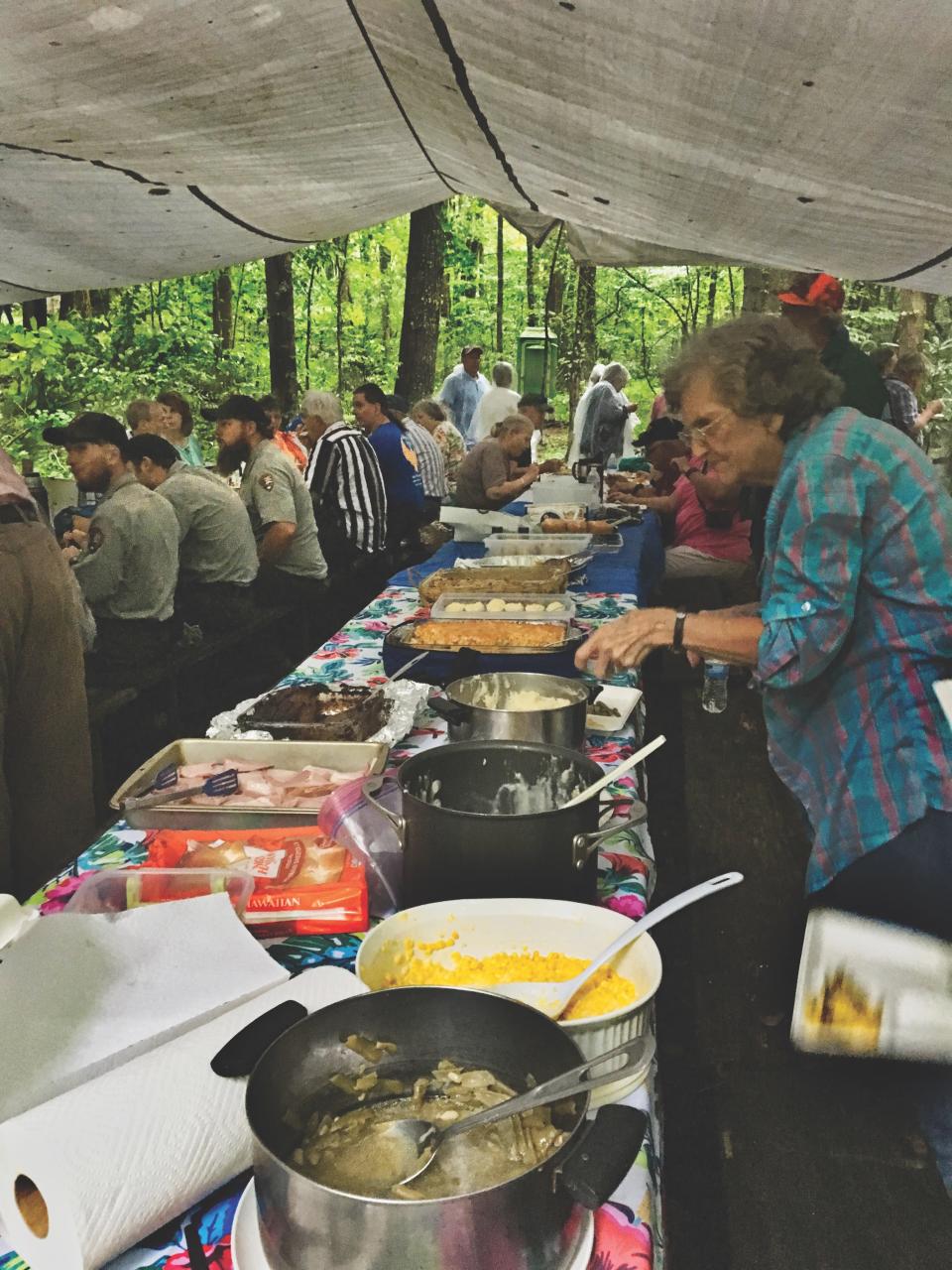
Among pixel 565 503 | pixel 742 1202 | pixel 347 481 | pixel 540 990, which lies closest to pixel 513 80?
pixel 540 990

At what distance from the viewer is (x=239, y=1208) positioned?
863mm

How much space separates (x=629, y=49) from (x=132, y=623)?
3.40m

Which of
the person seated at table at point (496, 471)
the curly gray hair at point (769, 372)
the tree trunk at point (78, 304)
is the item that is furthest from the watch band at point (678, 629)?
the tree trunk at point (78, 304)

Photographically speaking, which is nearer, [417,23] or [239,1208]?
[239,1208]

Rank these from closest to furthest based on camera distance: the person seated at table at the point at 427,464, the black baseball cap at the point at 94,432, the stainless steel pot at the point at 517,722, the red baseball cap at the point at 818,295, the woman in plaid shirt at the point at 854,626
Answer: the stainless steel pot at the point at 517,722 → the woman in plaid shirt at the point at 854,626 → the red baseball cap at the point at 818,295 → the black baseball cap at the point at 94,432 → the person seated at table at the point at 427,464

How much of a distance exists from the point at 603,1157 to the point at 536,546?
12.9ft

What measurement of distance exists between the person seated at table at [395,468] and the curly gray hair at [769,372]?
5.95 metres

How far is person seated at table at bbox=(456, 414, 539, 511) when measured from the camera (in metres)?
7.77

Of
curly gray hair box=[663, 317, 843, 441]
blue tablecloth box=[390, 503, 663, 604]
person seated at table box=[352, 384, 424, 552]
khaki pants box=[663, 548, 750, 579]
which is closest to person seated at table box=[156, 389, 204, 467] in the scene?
person seated at table box=[352, 384, 424, 552]

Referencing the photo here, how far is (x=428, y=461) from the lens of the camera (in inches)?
→ 356

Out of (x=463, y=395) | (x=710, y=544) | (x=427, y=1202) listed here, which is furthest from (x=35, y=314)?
(x=427, y=1202)

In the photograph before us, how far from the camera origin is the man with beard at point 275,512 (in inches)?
235

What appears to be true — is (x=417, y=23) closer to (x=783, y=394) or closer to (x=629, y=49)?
(x=629, y=49)

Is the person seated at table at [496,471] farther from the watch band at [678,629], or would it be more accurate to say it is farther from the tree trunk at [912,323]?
the tree trunk at [912,323]
